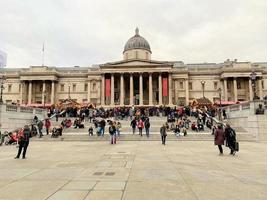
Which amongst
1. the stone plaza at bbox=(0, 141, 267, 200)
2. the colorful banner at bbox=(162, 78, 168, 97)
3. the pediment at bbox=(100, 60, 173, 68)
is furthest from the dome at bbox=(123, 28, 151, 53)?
the stone plaza at bbox=(0, 141, 267, 200)

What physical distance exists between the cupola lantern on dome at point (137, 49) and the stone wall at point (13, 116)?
50381mm

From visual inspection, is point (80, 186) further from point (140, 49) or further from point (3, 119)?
point (140, 49)

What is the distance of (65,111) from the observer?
45.0m

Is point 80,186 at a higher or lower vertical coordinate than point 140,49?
lower

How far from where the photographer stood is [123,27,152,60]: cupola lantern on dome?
82.8 m

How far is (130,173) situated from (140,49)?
7656cm

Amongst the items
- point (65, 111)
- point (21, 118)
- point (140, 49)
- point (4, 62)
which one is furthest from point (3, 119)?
point (4, 62)

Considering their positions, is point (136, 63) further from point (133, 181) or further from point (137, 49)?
Result: point (133, 181)

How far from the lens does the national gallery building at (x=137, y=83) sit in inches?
2881

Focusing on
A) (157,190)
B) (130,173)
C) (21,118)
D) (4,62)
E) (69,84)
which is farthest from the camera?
(4,62)

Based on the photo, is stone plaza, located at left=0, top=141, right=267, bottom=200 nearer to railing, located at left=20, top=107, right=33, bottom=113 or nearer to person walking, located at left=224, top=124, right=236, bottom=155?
person walking, located at left=224, top=124, right=236, bottom=155

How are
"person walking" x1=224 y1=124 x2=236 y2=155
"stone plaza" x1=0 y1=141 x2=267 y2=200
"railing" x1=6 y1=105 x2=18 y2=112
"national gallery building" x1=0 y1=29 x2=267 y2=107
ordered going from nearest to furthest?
"stone plaza" x1=0 y1=141 x2=267 y2=200, "person walking" x1=224 y1=124 x2=236 y2=155, "railing" x1=6 y1=105 x2=18 y2=112, "national gallery building" x1=0 y1=29 x2=267 y2=107

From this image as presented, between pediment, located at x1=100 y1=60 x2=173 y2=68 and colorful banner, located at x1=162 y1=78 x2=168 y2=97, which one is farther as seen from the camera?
pediment, located at x1=100 y1=60 x2=173 y2=68

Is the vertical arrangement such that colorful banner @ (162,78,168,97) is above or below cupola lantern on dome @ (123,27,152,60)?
below
